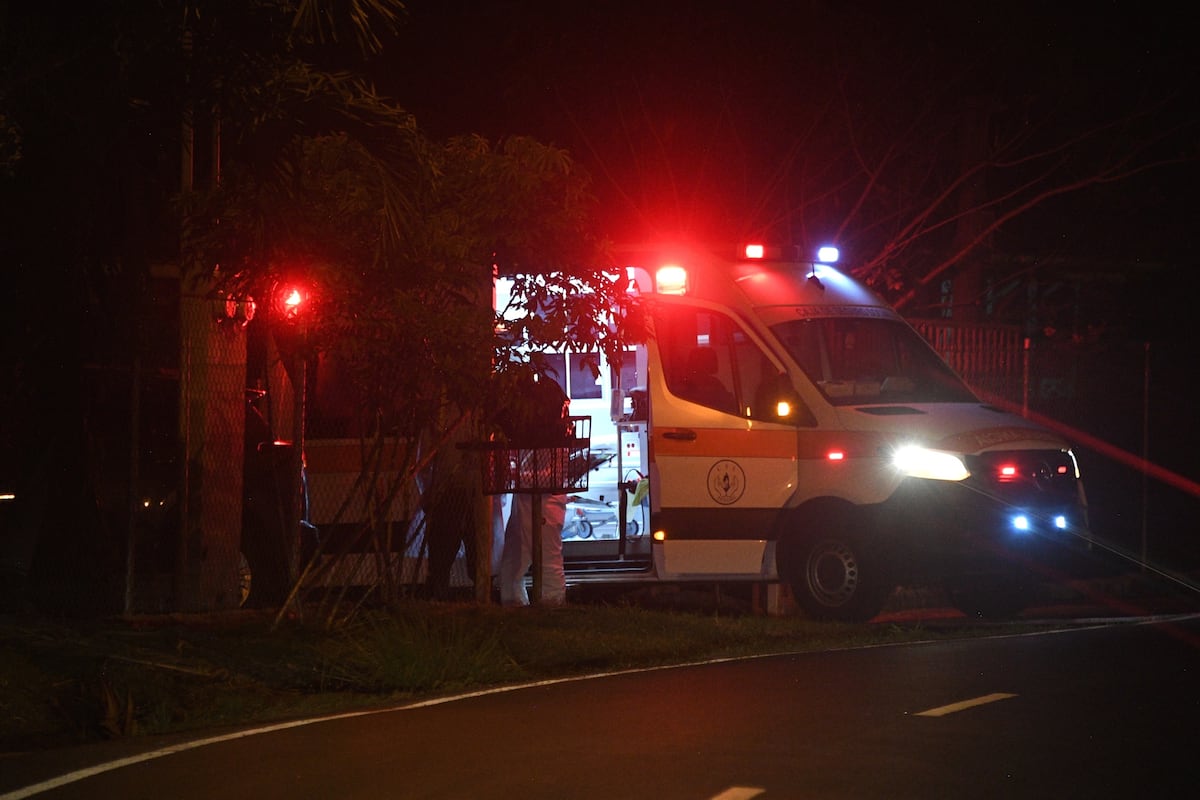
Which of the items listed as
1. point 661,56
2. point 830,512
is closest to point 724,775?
point 830,512

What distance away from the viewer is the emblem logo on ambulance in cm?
1308

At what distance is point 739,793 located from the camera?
6512 millimetres

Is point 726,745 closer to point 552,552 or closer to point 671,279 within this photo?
point 552,552

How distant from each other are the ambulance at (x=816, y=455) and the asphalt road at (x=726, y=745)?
2.64 m

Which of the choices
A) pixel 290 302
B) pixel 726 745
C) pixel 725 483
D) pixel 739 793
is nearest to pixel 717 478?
pixel 725 483

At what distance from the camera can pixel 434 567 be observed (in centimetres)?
1373

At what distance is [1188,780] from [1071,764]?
468 millimetres

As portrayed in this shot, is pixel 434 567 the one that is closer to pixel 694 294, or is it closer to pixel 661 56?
pixel 694 294

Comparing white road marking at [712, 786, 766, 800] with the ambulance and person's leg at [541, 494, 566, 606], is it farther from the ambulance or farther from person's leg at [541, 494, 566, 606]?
person's leg at [541, 494, 566, 606]

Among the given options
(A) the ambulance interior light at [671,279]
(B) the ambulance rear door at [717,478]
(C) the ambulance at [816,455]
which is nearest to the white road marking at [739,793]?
(C) the ambulance at [816,455]

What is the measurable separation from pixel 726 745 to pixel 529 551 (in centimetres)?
593

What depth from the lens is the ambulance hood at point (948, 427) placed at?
12695 mm

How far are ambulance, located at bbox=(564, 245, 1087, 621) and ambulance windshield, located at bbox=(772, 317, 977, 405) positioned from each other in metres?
0.01

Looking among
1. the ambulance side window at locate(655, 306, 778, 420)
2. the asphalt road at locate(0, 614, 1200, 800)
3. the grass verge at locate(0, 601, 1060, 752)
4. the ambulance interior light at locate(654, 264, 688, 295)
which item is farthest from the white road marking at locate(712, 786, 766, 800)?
the ambulance interior light at locate(654, 264, 688, 295)
